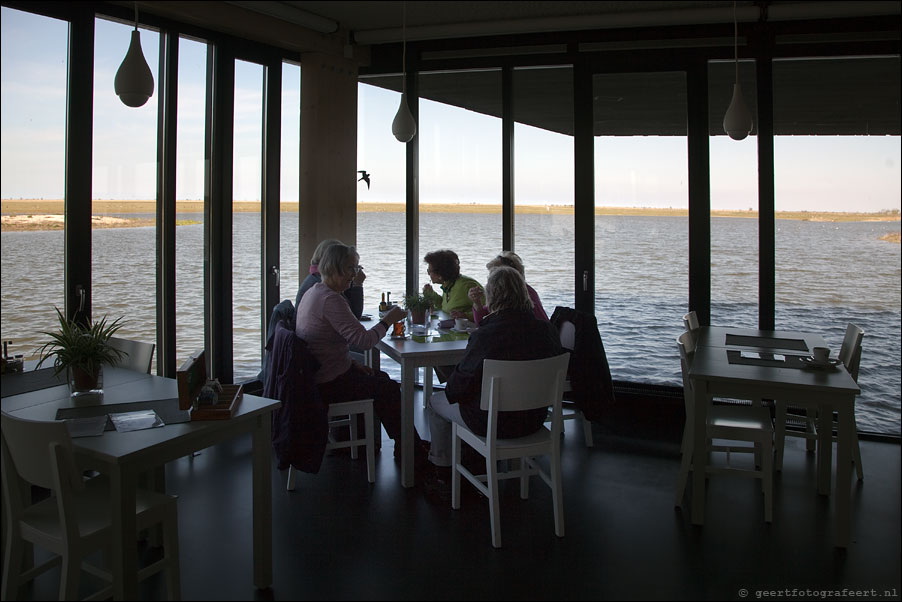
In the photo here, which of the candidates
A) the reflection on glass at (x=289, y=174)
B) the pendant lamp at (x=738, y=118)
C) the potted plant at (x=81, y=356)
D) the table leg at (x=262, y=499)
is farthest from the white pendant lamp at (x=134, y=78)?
the pendant lamp at (x=738, y=118)

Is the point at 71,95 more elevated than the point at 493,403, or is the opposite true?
the point at 71,95

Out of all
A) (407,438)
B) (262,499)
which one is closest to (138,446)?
(262,499)

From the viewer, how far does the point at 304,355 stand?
3299 millimetres

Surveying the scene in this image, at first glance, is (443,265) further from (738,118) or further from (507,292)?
(738,118)

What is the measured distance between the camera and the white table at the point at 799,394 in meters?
2.90

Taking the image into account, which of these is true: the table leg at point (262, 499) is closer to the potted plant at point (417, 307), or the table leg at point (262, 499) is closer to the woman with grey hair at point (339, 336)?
the woman with grey hair at point (339, 336)

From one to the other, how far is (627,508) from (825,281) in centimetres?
243

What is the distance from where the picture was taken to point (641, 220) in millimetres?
4992

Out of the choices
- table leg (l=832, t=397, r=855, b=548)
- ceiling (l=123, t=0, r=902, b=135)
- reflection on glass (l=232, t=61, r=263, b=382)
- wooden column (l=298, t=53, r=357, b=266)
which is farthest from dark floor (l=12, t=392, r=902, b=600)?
ceiling (l=123, t=0, r=902, b=135)

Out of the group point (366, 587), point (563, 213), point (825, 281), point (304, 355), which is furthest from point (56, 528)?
point (825, 281)

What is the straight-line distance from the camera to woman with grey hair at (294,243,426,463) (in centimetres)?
348

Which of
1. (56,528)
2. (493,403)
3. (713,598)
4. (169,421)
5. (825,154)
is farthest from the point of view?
(825,154)

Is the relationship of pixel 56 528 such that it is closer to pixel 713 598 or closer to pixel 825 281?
pixel 713 598

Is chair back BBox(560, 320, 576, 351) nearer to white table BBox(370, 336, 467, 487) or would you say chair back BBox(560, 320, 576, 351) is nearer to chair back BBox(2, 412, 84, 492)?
white table BBox(370, 336, 467, 487)
